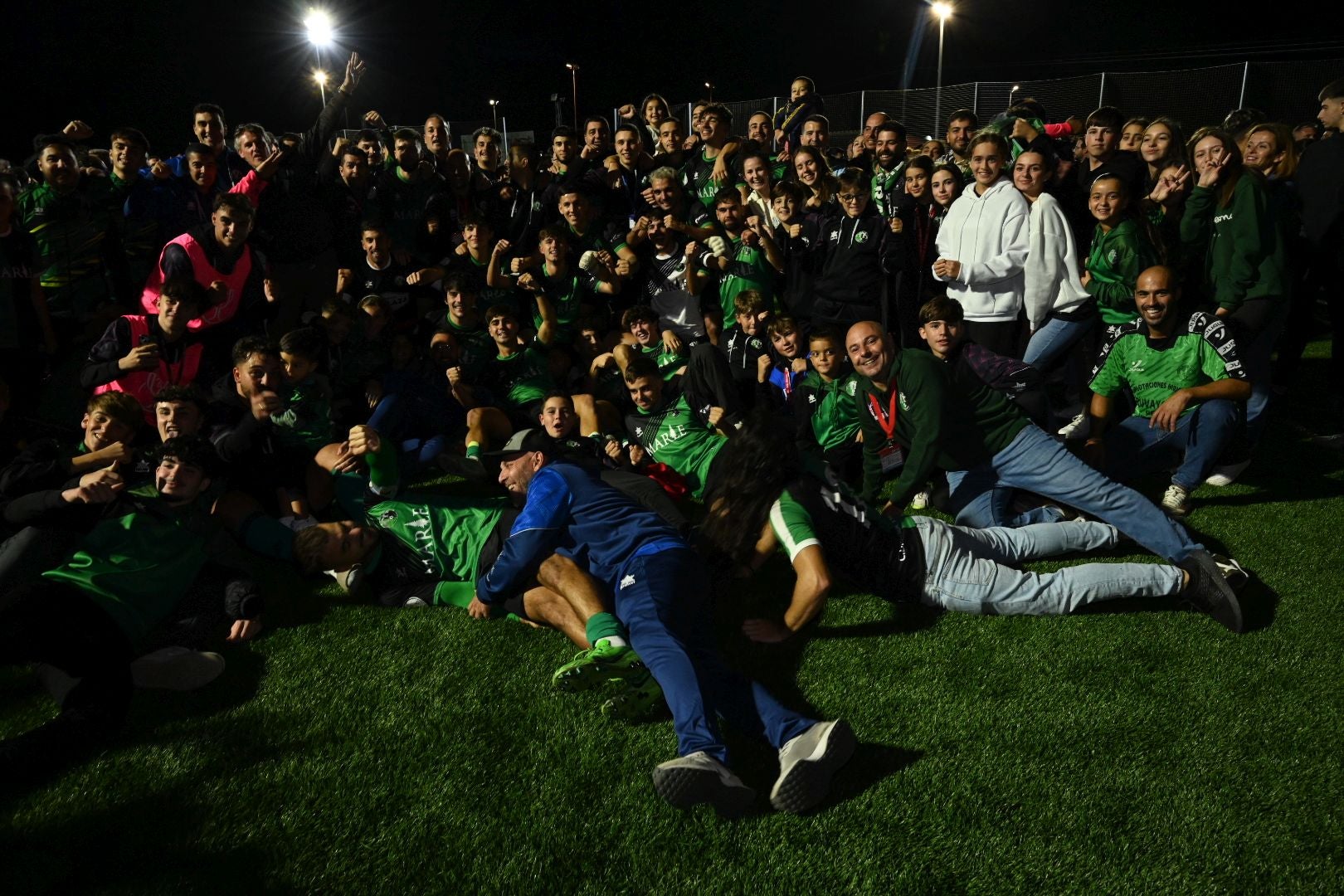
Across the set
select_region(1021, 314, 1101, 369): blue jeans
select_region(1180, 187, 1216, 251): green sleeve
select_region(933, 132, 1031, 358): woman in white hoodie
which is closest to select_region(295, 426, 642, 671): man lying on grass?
select_region(933, 132, 1031, 358): woman in white hoodie

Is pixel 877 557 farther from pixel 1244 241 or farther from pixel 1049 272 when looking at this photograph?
pixel 1244 241

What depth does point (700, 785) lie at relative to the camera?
9.27ft

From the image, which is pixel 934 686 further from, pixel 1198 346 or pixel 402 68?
pixel 402 68

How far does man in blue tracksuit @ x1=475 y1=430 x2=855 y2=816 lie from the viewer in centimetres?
292

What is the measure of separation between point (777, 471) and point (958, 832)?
166 centimetres

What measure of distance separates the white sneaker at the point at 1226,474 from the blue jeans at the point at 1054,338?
1.31 meters

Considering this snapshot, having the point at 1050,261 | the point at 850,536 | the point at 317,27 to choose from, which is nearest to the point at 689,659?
the point at 850,536

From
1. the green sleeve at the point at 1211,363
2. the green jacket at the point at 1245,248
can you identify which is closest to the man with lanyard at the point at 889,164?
the green jacket at the point at 1245,248

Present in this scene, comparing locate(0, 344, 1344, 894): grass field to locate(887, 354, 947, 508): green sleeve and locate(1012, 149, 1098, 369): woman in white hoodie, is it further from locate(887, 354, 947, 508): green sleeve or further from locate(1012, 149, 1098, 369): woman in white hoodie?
locate(1012, 149, 1098, 369): woman in white hoodie

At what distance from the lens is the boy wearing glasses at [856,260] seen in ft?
21.8

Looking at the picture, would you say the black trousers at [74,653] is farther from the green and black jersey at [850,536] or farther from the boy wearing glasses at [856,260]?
the boy wearing glasses at [856,260]

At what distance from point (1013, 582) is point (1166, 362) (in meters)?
2.29

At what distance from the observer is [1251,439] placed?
5.92 meters

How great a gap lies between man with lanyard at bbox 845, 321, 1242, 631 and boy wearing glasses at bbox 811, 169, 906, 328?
5.29 ft
